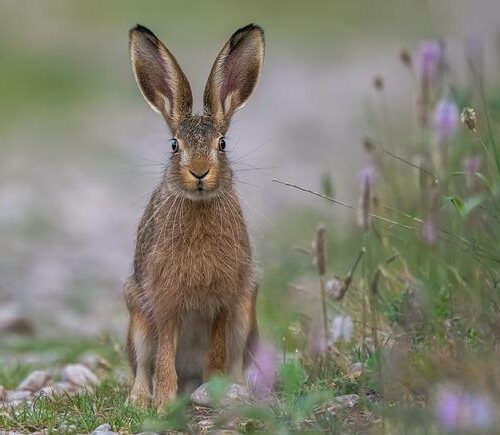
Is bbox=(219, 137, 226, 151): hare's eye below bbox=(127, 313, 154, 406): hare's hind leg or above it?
above

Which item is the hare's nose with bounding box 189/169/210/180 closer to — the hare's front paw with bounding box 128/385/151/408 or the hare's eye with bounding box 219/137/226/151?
the hare's eye with bounding box 219/137/226/151

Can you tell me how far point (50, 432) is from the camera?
16.7ft

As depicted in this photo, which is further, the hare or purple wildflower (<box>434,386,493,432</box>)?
the hare

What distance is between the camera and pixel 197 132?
18.6 feet

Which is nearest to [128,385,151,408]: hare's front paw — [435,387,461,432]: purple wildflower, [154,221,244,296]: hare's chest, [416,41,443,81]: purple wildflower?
[154,221,244,296]: hare's chest

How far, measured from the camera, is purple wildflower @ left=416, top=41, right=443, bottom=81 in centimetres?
629

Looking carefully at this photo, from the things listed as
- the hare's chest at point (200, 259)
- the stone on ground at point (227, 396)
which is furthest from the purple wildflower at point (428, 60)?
the stone on ground at point (227, 396)

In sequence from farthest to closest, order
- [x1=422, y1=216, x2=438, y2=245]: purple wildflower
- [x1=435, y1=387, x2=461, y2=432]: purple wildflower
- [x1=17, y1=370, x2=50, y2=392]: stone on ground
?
[x1=17, y1=370, x2=50, y2=392]: stone on ground → [x1=422, y1=216, x2=438, y2=245]: purple wildflower → [x1=435, y1=387, x2=461, y2=432]: purple wildflower

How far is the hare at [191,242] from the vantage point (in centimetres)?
576

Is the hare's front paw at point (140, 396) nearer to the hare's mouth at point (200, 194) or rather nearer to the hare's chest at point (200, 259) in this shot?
the hare's chest at point (200, 259)

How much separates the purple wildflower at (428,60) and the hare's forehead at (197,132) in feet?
3.56

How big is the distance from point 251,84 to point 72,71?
14192 millimetres

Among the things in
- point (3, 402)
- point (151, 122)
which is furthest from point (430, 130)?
point (151, 122)

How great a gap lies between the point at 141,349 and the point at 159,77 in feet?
3.63
